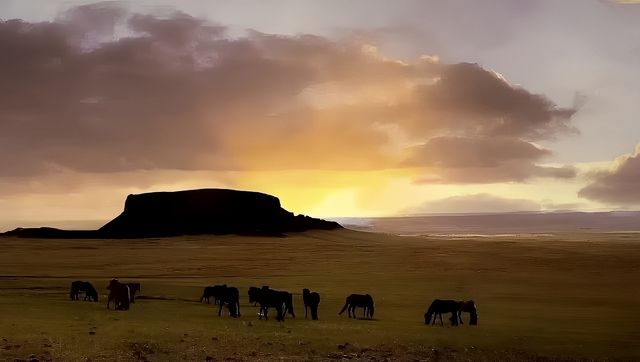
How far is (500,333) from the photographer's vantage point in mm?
27188

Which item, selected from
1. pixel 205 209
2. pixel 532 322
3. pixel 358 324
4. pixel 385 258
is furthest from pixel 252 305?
pixel 205 209

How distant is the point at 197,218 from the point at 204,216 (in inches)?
71.5

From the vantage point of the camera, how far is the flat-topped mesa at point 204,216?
154 m

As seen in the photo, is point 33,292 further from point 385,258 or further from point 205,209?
point 205,209

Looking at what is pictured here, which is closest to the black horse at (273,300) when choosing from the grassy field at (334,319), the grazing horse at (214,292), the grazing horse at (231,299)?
the grassy field at (334,319)

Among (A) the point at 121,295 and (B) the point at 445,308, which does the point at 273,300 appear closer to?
(B) the point at 445,308

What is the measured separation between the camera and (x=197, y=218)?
160 m

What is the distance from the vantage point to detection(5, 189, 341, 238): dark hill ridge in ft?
499

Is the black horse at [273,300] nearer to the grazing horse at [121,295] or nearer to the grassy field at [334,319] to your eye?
the grassy field at [334,319]

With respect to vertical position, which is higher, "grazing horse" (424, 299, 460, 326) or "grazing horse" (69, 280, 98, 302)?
"grazing horse" (69, 280, 98, 302)

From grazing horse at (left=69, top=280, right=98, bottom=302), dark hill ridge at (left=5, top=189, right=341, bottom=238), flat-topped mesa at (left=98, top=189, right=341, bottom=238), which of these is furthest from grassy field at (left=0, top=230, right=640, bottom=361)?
flat-topped mesa at (left=98, top=189, right=341, bottom=238)

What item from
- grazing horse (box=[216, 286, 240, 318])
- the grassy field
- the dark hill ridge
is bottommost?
the grassy field

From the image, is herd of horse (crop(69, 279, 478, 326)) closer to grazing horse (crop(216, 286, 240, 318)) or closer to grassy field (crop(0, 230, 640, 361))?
grazing horse (crop(216, 286, 240, 318))

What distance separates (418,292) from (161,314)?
62.0ft
